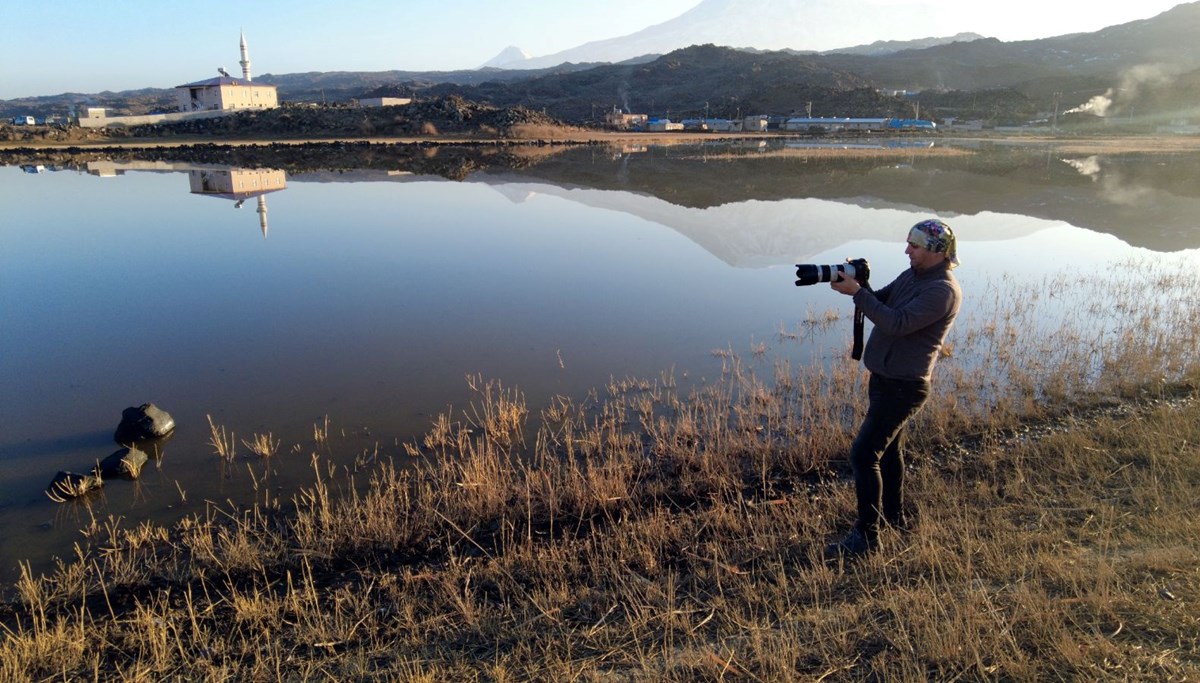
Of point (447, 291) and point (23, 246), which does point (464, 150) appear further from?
point (447, 291)

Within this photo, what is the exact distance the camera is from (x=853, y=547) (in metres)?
4.34

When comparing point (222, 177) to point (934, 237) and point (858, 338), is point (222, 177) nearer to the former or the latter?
point (858, 338)

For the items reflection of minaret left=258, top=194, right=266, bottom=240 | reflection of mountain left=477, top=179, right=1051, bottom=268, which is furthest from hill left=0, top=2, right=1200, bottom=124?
reflection of mountain left=477, top=179, right=1051, bottom=268

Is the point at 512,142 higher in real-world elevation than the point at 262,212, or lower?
higher

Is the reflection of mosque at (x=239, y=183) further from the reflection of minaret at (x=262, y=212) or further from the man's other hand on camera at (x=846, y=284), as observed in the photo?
the man's other hand on camera at (x=846, y=284)

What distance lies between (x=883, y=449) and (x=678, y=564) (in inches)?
57.8

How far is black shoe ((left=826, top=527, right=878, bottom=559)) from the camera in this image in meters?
4.29

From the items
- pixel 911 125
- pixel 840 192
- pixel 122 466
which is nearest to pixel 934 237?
pixel 122 466

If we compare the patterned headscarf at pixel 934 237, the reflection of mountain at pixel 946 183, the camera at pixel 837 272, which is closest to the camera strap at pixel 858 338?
the camera at pixel 837 272

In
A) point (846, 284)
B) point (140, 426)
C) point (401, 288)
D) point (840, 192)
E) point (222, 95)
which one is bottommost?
point (140, 426)

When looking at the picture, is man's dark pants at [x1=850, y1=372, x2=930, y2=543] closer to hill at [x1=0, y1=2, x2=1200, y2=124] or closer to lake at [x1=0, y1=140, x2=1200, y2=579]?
lake at [x1=0, y1=140, x2=1200, y2=579]

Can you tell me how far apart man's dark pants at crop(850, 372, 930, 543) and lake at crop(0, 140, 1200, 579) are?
165 inches

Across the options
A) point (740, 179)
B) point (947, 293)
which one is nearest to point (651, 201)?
point (740, 179)

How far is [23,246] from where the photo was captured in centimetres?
1666
